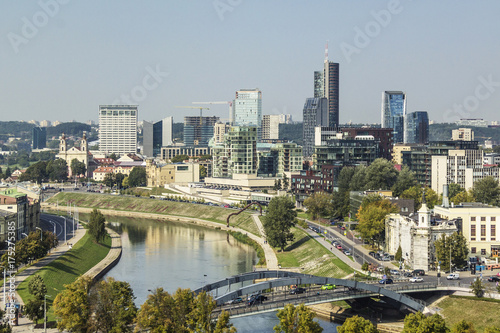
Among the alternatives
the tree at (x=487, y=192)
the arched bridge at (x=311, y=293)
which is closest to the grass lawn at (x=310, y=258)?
the arched bridge at (x=311, y=293)

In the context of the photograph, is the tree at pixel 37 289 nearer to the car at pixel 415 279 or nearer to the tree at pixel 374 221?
the car at pixel 415 279

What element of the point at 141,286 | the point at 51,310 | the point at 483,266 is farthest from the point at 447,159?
the point at 51,310

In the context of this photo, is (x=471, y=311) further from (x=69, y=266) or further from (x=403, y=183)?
(x=403, y=183)

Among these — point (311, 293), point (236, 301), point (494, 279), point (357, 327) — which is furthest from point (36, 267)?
point (494, 279)

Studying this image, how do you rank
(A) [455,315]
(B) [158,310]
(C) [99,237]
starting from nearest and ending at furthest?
(B) [158,310] → (A) [455,315] → (C) [99,237]

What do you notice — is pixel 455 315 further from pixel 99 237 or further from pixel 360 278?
pixel 99 237
